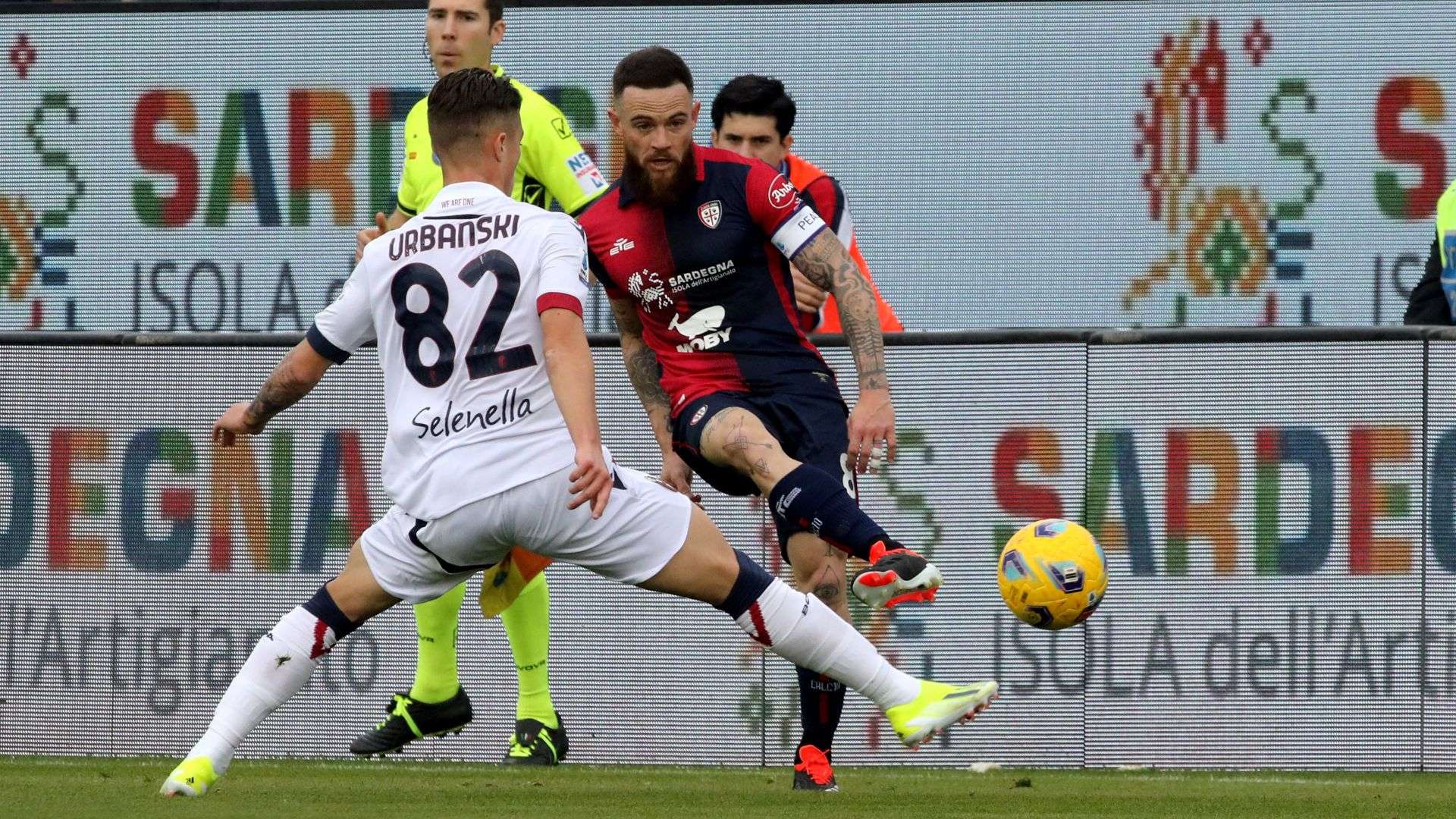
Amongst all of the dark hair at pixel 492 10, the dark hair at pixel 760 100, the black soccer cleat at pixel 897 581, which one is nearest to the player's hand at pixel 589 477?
the black soccer cleat at pixel 897 581

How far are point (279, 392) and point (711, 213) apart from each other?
1.40m

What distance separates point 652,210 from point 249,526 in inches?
91.2

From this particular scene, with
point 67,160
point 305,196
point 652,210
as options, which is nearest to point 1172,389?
point 652,210

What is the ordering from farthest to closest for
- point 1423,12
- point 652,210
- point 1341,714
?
point 1423,12, point 1341,714, point 652,210

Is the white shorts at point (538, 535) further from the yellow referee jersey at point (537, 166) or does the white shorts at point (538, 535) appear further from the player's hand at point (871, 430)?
the yellow referee jersey at point (537, 166)

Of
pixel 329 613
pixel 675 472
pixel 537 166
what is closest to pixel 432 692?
pixel 675 472

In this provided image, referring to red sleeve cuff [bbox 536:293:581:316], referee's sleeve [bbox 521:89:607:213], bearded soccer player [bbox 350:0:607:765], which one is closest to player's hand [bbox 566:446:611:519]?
red sleeve cuff [bbox 536:293:581:316]

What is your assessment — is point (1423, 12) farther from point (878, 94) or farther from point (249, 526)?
point (249, 526)

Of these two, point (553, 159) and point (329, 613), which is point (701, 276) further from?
point (329, 613)

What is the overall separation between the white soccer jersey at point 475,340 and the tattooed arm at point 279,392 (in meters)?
0.29

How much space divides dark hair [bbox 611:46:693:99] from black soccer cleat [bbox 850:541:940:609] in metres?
1.53

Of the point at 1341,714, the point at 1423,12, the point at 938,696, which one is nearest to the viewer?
the point at 938,696

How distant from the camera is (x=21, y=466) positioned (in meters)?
7.90

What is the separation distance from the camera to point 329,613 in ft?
18.0
